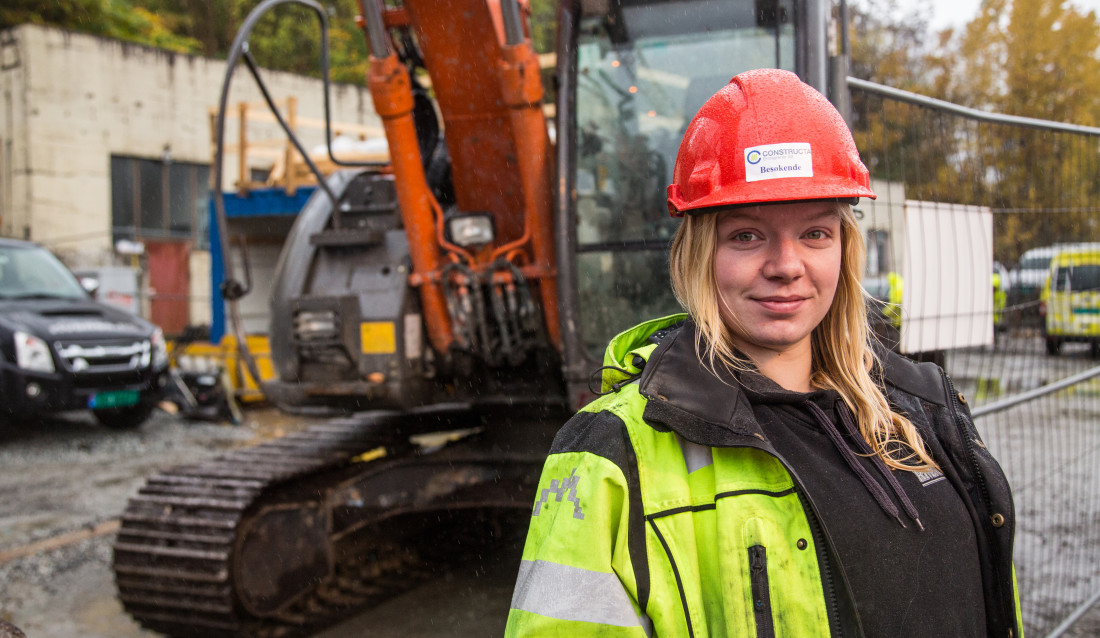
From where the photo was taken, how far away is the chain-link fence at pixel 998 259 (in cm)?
320

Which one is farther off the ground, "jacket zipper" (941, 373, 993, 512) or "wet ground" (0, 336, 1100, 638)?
"jacket zipper" (941, 373, 993, 512)

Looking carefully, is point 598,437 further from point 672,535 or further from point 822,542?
point 822,542

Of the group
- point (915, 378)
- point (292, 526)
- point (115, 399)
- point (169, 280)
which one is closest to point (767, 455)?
point (915, 378)

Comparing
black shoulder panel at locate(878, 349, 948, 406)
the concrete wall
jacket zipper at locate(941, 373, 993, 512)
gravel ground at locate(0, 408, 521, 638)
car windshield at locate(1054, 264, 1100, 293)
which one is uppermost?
the concrete wall

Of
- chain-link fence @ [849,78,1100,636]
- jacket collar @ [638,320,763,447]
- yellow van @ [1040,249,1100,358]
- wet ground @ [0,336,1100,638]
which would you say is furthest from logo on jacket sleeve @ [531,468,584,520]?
yellow van @ [1040,249,1100,358]

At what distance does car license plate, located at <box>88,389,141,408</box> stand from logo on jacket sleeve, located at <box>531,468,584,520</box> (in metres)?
8.49

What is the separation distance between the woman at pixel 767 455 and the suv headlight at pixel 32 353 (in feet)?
27.4

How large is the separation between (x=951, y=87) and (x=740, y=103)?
63.0ft

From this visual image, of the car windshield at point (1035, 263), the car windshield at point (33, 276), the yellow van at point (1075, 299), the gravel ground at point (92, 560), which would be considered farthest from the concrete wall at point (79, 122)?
the car windshield at point (1035, 263)

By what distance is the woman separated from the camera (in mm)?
1323

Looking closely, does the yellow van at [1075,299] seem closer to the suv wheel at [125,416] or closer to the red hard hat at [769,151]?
the red hard hat at [769,151]

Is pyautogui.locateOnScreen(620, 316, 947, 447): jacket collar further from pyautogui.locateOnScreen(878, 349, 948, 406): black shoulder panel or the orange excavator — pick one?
the orange excavator

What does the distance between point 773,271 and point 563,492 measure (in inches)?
19.4

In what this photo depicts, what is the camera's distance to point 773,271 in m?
1.50
